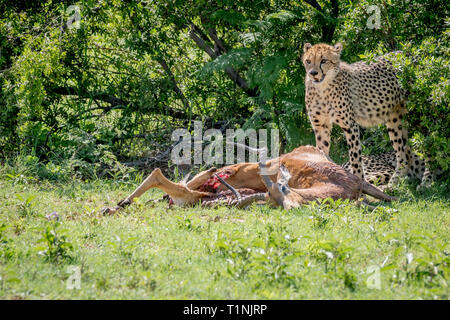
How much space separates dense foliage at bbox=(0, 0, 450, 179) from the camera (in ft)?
25.1

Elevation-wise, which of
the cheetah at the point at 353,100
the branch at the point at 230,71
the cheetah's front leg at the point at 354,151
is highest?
the branch at the point at 230,71

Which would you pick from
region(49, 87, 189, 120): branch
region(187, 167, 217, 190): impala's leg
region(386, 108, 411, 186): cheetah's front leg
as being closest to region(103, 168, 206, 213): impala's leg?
region(187, 167, 217, 190): impala's leg

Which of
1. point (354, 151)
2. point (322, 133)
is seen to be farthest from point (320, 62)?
point (354, 151)

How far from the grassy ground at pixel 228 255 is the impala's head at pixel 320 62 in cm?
224

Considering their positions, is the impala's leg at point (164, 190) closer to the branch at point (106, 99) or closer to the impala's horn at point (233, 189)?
the impala's horn at point (233, 189)

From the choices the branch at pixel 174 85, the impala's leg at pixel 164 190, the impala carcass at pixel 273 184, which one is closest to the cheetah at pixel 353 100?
the impala carcass at pixel 273 184

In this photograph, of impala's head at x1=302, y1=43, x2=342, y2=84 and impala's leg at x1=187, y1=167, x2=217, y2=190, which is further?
impala's head at x1=302, y1=43, x2=342, y2=84

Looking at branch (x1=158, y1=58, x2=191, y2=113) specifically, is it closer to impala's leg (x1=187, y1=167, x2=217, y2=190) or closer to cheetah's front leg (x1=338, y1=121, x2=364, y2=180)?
cheetah's front leg (x1=338, y1=121, x2=364, y2=180)

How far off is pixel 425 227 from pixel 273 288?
2176 mm

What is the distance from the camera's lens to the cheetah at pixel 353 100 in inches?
281

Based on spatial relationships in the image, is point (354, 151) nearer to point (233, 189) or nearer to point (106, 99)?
point (233, 189)
